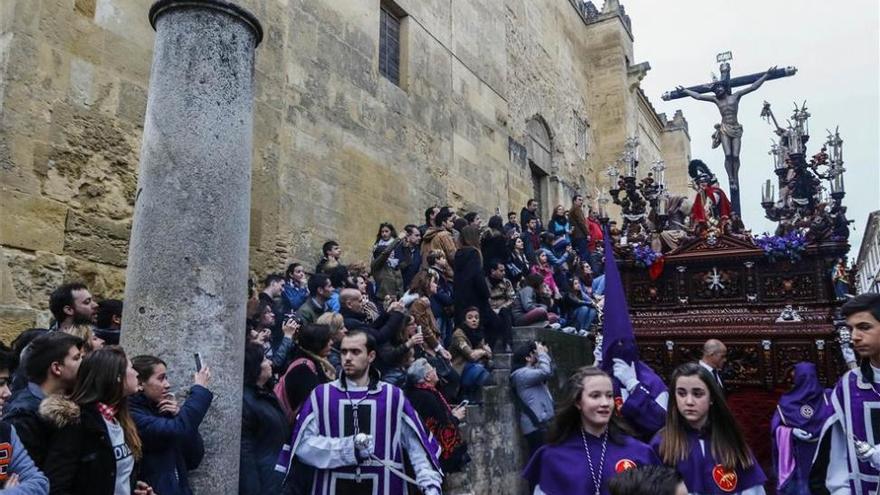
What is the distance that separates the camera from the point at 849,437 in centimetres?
374

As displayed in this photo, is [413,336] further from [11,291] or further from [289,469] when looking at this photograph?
[11,291]

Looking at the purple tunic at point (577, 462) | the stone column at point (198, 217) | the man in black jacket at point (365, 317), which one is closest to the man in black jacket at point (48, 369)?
the stone column at point (198, 217)

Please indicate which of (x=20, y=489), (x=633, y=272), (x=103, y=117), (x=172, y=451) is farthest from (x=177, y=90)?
(x=633, y=272)

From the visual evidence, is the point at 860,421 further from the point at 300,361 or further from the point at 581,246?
the point at 581,246

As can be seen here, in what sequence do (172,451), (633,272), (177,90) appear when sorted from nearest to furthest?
(172,451) → (177,90) → (633,272)

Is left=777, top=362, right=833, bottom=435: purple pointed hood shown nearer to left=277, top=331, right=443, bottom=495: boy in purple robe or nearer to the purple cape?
the purple cape

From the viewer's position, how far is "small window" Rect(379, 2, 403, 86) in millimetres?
13290

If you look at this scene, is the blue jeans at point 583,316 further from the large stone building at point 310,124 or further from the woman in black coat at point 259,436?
the woman in black coat at point 259,436

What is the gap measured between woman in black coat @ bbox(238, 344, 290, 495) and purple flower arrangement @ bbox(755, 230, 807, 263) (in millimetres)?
5591

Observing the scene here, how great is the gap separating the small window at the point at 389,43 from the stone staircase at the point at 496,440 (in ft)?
21.0

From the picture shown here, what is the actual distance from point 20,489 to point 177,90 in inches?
103

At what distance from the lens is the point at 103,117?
25.2 ft

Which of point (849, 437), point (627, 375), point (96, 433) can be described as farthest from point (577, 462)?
point (96, 433)

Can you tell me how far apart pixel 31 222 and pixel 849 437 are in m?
7.01
